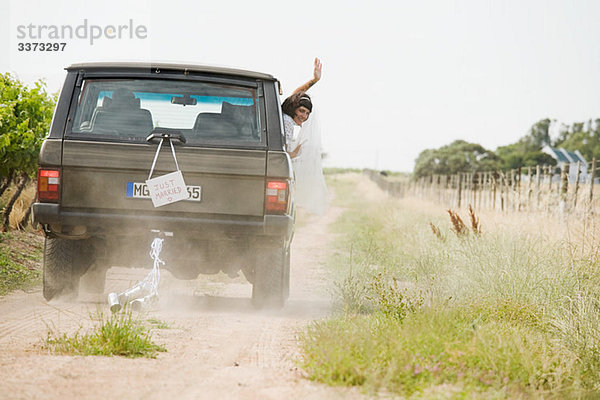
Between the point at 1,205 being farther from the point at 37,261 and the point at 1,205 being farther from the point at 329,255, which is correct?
the point at 329,255

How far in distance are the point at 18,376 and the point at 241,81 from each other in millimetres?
3534

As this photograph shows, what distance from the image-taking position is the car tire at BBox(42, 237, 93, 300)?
22.5 feet

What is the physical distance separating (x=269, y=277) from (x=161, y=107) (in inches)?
75.5

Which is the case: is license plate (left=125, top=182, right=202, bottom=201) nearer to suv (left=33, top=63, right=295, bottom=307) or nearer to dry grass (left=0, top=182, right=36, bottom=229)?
suv (left=33, top=63, right=295, bottom=307)

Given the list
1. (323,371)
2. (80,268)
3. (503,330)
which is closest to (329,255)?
(80,268)

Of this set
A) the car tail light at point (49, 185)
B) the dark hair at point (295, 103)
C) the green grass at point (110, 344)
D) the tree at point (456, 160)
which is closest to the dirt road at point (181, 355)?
the green grass at point (110, 344)

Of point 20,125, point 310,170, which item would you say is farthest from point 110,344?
point 20,125

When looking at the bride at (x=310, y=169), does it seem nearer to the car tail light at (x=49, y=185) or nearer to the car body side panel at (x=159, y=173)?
the car body side panel at (x=159, y=173)

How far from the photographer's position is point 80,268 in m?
7.01

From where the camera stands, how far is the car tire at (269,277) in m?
6.96

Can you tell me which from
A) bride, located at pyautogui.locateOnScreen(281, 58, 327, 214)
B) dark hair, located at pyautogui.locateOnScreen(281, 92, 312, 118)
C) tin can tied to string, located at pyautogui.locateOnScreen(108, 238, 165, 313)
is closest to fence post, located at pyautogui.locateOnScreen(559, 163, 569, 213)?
bride, located at pyautogui.locateOnScreen(281, 58, 327, 214)

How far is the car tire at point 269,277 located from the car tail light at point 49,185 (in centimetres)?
190

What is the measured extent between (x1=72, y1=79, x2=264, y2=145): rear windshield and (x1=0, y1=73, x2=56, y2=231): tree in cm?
421

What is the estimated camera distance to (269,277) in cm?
702
